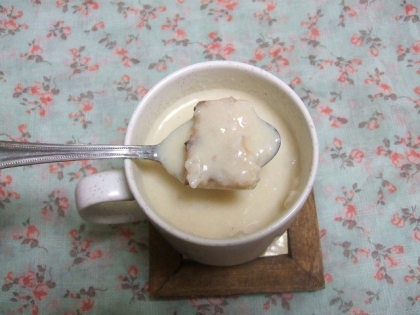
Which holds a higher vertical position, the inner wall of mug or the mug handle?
the inner wall of mug

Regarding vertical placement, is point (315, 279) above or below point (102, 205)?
below

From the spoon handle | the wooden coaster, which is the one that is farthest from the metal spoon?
the wooden coaster

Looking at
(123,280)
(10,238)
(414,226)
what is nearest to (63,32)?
(10,238)

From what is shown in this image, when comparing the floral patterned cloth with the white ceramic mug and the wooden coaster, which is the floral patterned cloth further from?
the white ceramic mug

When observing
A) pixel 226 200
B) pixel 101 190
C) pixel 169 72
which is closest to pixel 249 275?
pixel 226 200

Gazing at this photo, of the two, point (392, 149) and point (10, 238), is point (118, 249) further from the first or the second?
point (392, 149)

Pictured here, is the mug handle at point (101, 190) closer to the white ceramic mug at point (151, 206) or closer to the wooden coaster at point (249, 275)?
the white ceramic mug at point (151, 206)
